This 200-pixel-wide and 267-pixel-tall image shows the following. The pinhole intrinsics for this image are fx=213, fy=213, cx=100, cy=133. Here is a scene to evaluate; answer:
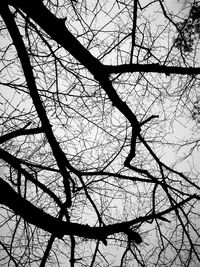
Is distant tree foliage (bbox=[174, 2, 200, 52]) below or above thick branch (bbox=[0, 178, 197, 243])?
above

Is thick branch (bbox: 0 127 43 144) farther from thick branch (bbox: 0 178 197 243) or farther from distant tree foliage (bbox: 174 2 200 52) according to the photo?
distant tree foliage (bbox: 174 2 200 52)

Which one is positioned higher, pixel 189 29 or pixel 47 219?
pixel 189 29

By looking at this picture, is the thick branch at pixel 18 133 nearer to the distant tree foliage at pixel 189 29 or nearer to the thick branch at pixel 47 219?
the thick branch at pixel 47 219

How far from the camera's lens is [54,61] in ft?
11.6

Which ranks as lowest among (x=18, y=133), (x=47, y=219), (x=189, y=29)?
(x=47, y=219)

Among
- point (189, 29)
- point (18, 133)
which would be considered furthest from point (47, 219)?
point (189, 29)

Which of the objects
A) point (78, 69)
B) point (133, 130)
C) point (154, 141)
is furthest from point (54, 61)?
point (154, 141)

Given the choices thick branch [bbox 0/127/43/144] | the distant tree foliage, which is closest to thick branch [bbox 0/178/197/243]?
thick branch [bbox 0/127/43/144]

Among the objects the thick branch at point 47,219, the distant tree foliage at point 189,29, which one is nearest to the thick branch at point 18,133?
the thick branch at point 47,219

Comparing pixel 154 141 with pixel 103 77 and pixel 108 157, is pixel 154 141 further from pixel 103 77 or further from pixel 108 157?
pixel 103 77

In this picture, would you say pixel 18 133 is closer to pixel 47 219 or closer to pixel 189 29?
pixel 47 219

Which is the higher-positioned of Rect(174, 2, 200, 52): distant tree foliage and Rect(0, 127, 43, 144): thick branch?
Rect(174, 2, 200, 52): distant tree foliage

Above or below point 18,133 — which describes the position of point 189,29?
above

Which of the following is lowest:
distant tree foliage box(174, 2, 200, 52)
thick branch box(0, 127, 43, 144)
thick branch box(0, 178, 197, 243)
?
thick branch box(0, 178, 197, 243)
